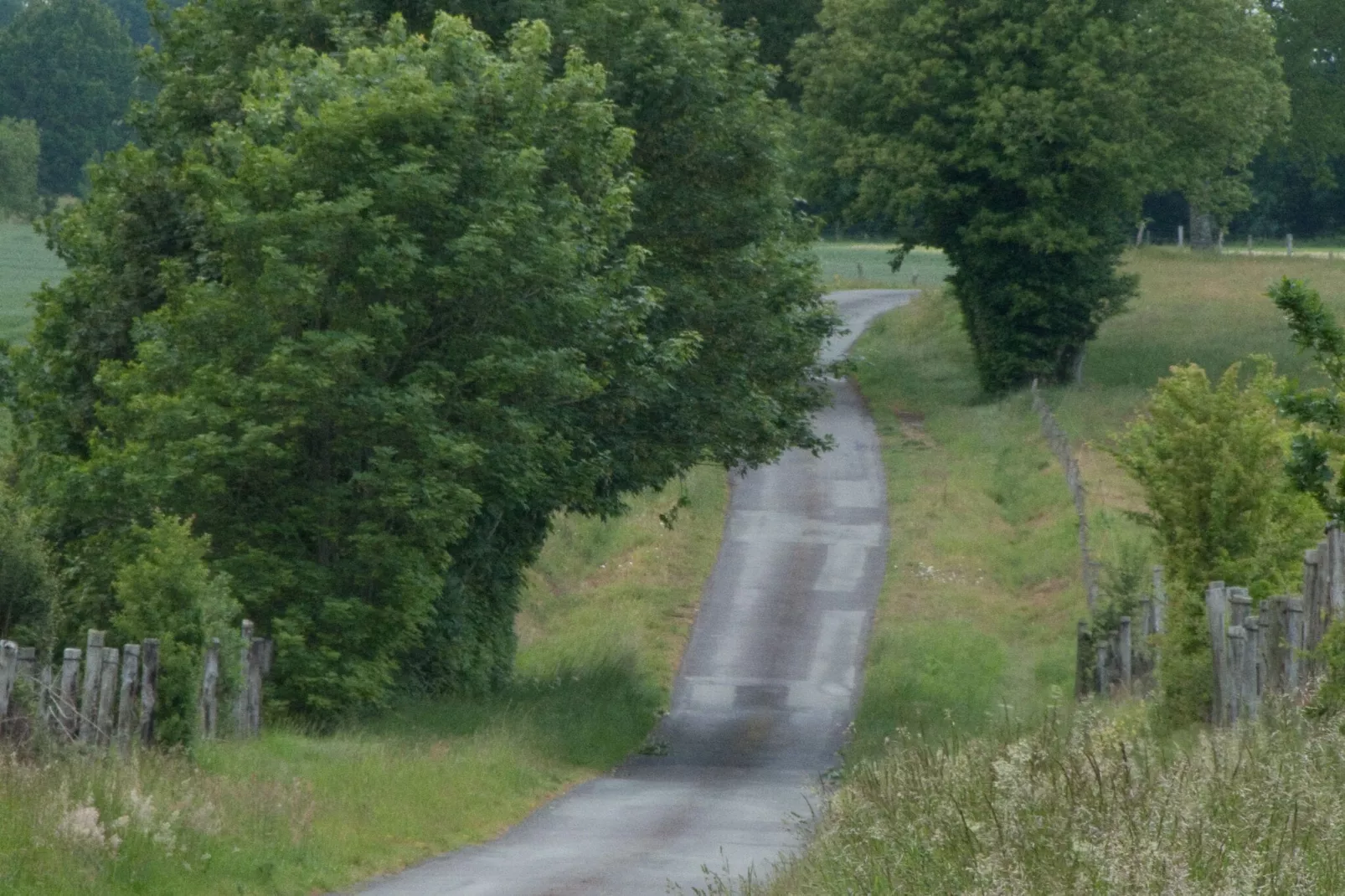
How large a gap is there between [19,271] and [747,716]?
5894cm

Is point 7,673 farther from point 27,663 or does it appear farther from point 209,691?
point 209,691

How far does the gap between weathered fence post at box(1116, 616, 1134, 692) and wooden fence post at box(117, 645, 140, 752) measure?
43.9 ft

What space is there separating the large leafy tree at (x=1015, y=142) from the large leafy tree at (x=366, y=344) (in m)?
22.9

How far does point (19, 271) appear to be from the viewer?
7956cm

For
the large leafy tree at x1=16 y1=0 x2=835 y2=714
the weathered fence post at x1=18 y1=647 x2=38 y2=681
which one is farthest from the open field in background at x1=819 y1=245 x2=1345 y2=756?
the weathered fence post at x1=18 y1=647 x2=38 y2=681

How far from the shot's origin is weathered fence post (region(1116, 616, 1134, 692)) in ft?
79.6

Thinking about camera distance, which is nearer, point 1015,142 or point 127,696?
point 127,696

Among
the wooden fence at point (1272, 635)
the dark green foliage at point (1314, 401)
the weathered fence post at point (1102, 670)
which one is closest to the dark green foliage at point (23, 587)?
the wooden fence at point (1272, 635)

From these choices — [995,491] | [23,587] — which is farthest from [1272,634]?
[995,491]

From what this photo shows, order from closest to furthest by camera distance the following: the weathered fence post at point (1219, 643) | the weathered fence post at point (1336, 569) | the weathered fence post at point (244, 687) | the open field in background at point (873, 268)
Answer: the weathered fence post at point (1336, 569), the weathered fence post at point (1219, 643), the weathered fence post at point (244, 687), the open field in background at point (873, 268)

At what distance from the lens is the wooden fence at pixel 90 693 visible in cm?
1412

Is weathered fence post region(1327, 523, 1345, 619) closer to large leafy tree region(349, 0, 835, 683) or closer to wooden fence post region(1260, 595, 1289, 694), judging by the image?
wooden fence post region(1260, 595, 1289, 694)

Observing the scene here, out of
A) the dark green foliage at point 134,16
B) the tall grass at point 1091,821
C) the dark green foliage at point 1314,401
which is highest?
the dark green foliage at point 134,16

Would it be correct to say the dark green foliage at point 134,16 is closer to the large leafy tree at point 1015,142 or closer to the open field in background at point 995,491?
the open field in background at point 995,491
